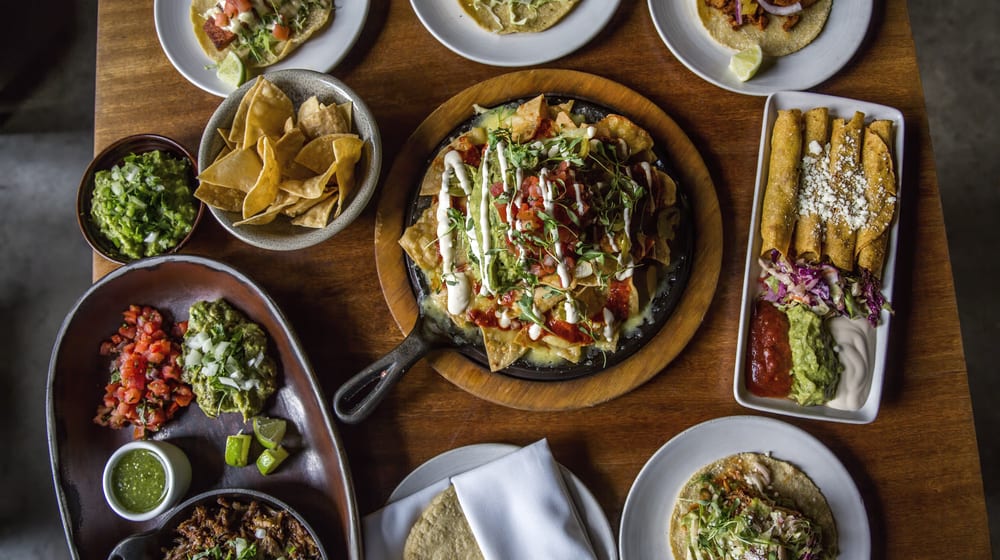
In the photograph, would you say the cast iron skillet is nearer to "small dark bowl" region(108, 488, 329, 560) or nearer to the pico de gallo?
"small dark bowl" region(108, 488, 329, 560)

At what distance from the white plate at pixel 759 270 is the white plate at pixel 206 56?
5.36ft

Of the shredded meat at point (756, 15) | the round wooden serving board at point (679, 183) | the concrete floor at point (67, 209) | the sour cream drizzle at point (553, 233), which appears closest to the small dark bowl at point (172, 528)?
the round wooden serving board at point (679, 183)

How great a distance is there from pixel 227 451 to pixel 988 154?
437 cm

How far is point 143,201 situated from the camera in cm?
268

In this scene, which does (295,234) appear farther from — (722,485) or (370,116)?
(722,485)

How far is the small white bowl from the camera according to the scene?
2555 mm

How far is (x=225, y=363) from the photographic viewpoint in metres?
2.65

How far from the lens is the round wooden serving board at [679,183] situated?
2.71 metres

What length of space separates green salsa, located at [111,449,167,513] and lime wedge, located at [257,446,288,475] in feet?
1.06

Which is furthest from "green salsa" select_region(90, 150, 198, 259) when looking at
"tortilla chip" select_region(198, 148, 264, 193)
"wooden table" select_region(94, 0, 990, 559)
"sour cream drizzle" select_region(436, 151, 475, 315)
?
"sour cream drizzle" select_region(436, 151, 475, 315)

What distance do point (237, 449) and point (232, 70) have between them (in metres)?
1.45

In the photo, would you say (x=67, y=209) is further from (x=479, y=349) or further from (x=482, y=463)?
(x=482, y=463)

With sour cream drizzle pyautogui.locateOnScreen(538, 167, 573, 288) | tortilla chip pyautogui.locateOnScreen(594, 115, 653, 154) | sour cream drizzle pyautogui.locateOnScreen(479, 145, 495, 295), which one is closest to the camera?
sour cream drizzle pyautogui.locateOnScreen(538, 167, 573, 288)

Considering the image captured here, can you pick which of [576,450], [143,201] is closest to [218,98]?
[143,201]
